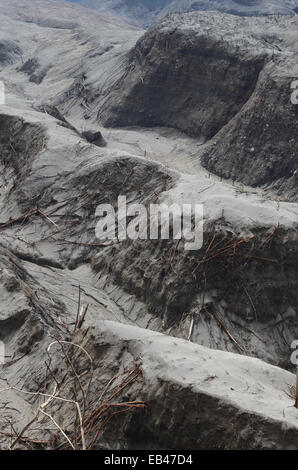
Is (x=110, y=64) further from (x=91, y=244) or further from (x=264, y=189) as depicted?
(x=91, y=244)

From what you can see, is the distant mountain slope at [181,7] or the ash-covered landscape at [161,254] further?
the distant mountain slope at [181,7]

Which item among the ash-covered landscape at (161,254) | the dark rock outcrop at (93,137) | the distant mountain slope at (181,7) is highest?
the ash-covered landscape at (161,254)

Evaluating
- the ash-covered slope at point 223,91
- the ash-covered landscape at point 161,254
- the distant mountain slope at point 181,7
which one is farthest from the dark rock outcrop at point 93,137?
the distant mountain slope at point 181,7

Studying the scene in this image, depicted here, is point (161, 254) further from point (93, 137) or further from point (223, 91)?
point (223, 91)

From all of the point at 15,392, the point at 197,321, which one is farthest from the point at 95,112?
the point at 15,392

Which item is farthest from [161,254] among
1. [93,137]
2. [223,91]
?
[223,91]

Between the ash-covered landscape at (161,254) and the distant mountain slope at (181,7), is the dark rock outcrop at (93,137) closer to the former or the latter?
the ash-covered landscape at (161,254)

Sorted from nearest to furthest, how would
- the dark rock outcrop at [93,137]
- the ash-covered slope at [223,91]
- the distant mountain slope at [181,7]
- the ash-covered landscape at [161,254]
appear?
the ash-covered landscape at [161,254] < the ash-covered slope at [223,91] < the dark rock outcrop at [93,137] < the distant mountain slope at [181,7]

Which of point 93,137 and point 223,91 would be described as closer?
point 93,137
